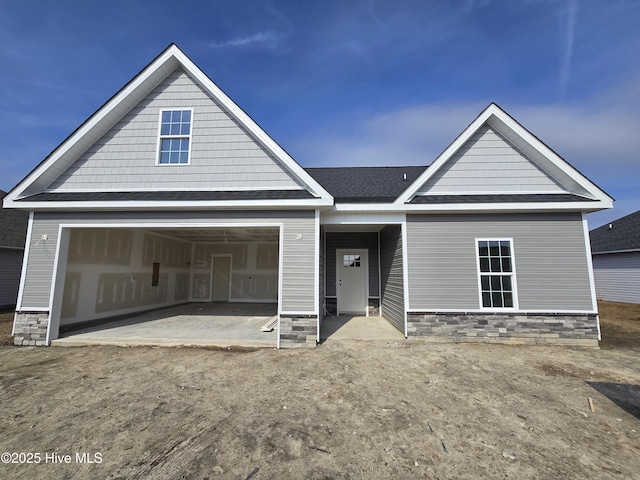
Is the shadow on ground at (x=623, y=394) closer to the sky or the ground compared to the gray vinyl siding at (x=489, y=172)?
closer to the ground

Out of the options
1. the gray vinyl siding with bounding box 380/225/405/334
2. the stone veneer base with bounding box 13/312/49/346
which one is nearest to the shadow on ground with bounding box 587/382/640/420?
the gray vinyl siding with bounding box 380/225/405/334

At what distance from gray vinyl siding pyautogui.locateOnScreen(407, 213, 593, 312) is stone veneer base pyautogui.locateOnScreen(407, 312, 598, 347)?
0.24 metres

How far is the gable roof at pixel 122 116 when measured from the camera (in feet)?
22.5

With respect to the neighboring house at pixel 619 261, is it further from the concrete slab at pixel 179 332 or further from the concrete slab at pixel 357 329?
the concrete slab at pixel 179 332

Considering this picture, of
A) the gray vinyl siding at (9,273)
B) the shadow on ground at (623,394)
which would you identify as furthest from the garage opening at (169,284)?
the gray vinyl siding at (9,273)

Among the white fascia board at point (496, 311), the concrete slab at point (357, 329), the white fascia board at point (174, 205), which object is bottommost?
the concrete slab at point (357, 329)

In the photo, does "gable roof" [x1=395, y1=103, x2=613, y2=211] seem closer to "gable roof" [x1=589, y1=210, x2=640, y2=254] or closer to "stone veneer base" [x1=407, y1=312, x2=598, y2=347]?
"stone veneer base" [x1=407, y1=312, x2=598, y2=347]

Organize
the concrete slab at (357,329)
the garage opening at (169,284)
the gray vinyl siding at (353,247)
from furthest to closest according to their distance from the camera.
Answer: the gray vinyl siding at (353,247), the garage opening at (169,284), the concrete slab at (357,329)

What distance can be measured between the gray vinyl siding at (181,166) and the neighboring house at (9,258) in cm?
792

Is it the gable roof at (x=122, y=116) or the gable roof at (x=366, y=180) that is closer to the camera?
the gable roof at (x=122, y=116)

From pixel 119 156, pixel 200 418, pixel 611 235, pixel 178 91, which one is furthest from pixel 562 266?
pixel 611 235

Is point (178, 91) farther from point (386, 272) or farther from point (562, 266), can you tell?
point (562, 266)

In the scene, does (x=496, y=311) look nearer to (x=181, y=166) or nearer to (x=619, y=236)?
(x=181, y=166)

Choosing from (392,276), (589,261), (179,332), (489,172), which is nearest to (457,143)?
(489,172)
